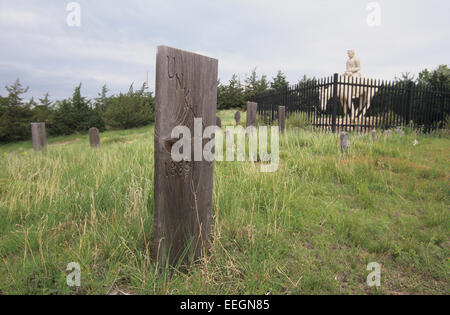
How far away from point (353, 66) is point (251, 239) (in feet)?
39.3

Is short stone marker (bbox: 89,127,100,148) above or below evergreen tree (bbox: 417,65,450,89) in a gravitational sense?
below

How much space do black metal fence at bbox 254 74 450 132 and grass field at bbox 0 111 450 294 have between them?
6.57 meters

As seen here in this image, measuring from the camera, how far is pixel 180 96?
5.35 feet

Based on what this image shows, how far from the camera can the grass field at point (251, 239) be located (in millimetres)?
1664

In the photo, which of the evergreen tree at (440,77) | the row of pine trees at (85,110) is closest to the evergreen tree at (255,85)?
the row of pine trees at (85,110)

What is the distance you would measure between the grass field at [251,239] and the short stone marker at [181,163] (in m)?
0.20

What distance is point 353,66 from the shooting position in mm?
11367

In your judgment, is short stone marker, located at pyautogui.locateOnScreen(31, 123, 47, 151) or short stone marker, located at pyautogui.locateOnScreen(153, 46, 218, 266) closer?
short stone marker, located at pyautogui.locateOnScreen(153, 46, 218, 266)

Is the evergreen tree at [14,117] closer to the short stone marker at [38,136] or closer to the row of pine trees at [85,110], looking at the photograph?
the row of pine trees at [85,110]

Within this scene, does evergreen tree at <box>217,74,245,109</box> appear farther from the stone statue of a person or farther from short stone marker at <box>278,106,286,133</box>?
short stone marker at <box>278,106,286,133</box>

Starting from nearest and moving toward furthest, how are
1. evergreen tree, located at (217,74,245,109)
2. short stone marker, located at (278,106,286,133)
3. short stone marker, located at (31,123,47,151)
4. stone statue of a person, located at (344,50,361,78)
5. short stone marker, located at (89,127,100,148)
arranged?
short stone marker, located at (278,106,286,133), short stone marker, located at (31,123,47,151), short stone marker, located at (89,127,100,148), stone statue of a person, located at (344,50,361,78), evergreen tree, located at (217,74,245,109)

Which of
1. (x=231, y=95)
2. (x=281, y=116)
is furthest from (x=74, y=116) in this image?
(x=281, y=116)

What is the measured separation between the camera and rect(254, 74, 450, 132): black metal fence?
9571 millimetres

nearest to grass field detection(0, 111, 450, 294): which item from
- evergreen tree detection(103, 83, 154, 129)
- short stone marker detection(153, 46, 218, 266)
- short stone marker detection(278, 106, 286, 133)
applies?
short stone marker detection(153, 46, 218, 266)
